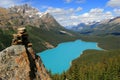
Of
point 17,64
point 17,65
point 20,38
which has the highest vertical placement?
point 20,38

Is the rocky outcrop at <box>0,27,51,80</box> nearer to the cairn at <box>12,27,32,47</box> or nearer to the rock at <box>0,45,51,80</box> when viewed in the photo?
the rock at <box>0,45,51,80</box>

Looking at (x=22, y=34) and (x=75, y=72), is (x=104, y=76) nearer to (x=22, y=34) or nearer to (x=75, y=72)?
(x=75, y=72)

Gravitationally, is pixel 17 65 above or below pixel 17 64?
below

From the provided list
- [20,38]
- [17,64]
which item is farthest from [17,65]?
[20,38]

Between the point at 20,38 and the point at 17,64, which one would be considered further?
the point at 20,38

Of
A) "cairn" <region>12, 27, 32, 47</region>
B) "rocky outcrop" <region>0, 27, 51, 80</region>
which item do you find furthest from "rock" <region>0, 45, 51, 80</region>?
"cairn" <region>12, 27, 32, 47</region>

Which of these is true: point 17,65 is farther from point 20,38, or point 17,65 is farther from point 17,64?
point 20,38

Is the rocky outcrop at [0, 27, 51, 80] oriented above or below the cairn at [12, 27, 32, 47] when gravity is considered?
below

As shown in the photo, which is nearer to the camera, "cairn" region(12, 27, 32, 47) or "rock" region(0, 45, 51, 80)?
"rock" region(0, 45, 51, 80)

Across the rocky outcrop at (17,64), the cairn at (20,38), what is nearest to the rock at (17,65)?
the rocky outcrop at (17,64)
